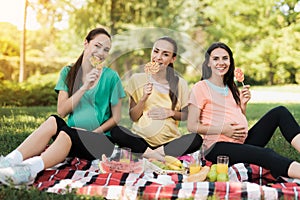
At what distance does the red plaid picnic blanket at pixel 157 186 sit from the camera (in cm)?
263

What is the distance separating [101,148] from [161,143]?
51 centimetres

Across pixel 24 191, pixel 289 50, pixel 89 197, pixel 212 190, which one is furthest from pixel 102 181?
pixel 289 50

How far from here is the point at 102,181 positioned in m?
2.88

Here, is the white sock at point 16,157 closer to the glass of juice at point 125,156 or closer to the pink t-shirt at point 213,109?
the glass of juice at point 125,156

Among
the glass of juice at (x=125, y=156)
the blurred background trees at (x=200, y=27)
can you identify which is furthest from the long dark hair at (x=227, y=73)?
the blurred background trees at (x=200, y=27)

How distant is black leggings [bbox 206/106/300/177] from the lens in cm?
303

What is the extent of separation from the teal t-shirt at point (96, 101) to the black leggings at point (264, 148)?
0.86 metres

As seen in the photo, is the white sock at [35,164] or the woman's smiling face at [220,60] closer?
the white sock at [35,164]

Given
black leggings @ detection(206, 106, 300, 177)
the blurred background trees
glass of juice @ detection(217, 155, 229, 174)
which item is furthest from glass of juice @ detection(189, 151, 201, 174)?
the blurred background trees

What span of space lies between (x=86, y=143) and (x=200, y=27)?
16.3m

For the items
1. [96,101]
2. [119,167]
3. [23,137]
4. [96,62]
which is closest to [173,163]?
[119,167]

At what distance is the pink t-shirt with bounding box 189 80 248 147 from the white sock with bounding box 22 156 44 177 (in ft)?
4.04

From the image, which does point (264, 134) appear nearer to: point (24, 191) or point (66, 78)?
point (66, 78)

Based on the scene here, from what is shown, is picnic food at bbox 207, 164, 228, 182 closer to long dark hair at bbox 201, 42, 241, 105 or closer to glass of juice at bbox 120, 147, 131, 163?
glass of juice at bbox 120, 147, 131, 163
